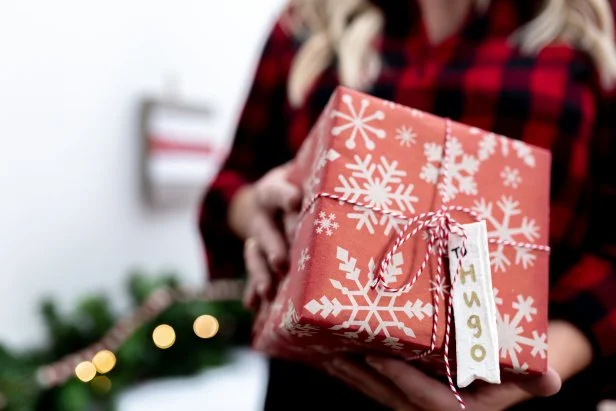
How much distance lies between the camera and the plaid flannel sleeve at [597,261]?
511mm

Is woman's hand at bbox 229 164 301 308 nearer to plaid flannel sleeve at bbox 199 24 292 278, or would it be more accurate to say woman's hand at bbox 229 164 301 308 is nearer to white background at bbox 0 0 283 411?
plaid flannel sleeve at bbox 199 24 292 278

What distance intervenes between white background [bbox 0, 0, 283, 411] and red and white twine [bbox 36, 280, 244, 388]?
0.17 meters

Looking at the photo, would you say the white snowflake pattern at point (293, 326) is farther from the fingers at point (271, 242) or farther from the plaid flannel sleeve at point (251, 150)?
the plaid flannel sleeve at point (251, 150)

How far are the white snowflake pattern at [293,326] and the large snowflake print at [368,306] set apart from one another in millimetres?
14

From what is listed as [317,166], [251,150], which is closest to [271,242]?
[317,166]

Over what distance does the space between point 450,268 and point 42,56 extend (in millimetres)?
1134

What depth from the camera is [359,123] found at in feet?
1.33

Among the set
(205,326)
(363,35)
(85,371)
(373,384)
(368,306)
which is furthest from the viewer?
(205,326)

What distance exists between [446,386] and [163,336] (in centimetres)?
99

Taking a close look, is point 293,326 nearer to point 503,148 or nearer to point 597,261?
point 503,148

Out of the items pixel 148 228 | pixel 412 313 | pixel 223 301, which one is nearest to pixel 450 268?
pixel 412 313

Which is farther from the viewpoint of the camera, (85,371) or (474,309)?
(85,371)

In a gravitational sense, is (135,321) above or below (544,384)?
below

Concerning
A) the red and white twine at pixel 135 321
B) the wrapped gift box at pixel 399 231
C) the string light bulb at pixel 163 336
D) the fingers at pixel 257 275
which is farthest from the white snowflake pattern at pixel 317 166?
the string light bulb at pixel 163 336
